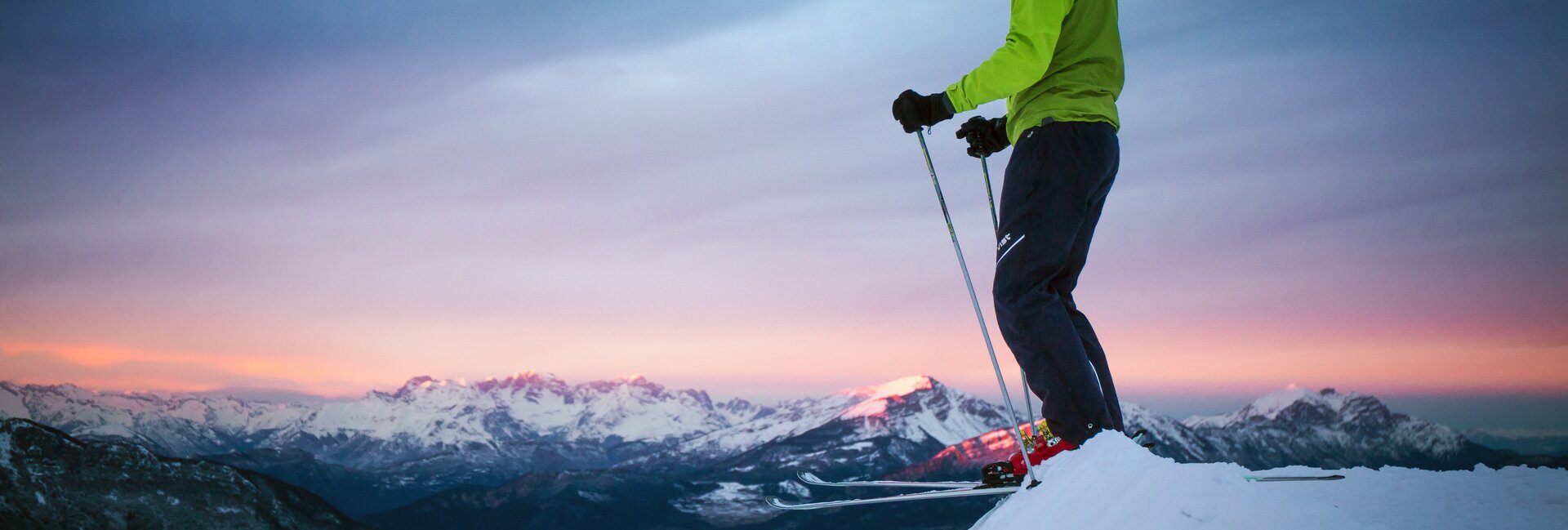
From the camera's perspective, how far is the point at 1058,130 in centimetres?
381

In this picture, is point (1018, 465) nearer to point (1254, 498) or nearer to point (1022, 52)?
point (1254, 498)

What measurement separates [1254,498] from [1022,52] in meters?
2.15

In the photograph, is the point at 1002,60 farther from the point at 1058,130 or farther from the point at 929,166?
the point at 929,166

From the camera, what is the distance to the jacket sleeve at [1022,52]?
362 cm

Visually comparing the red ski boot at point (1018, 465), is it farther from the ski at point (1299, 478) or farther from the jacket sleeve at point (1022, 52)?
the jacket sleeve at point (1022, 52)

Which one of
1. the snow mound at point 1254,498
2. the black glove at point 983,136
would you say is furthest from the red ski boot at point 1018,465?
the black glove at point 983,136

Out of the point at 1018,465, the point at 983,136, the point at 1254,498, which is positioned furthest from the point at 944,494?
the point at 983,136

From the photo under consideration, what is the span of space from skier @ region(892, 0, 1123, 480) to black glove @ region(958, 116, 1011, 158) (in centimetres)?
70

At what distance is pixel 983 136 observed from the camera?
193 inches

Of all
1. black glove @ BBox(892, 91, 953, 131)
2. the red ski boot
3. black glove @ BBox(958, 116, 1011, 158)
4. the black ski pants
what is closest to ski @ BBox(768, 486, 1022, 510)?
the red ski boot

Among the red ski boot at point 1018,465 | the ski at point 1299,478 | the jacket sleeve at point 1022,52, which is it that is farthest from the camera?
the red ski boot at point 1018,465

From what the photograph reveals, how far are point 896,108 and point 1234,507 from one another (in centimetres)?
Result: 274

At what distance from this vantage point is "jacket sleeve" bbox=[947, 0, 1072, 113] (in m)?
3.62

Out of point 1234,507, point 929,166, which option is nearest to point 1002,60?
point 929,166
